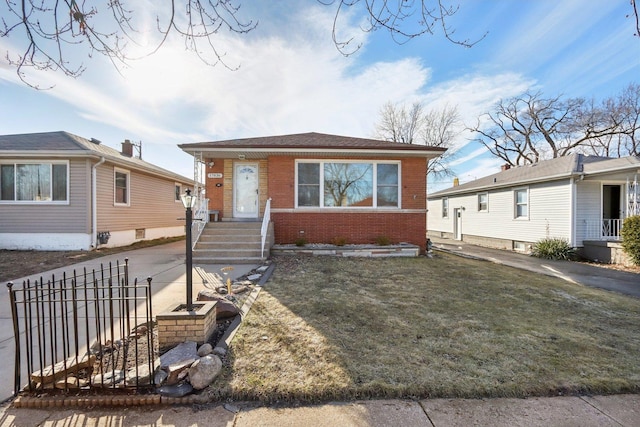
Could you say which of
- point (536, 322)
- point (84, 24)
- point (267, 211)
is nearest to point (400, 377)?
point (536, 322)

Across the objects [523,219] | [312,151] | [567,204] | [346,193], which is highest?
[312,151]

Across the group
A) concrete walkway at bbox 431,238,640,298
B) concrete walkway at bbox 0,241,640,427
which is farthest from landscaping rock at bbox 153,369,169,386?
concrete walkway at bbox 431,238,640,298

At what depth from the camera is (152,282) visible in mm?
6051

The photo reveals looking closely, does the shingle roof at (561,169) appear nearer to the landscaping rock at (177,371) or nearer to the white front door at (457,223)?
the white front door at (457,223)

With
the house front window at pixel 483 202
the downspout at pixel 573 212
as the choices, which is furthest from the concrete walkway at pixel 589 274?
the house front window at pixel 483 202

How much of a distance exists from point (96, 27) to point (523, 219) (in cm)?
1608

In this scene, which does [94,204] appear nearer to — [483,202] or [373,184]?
[373,184]

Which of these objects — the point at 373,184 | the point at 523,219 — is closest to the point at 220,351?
the point at 373,184

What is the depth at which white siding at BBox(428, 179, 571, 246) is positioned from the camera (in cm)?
1139

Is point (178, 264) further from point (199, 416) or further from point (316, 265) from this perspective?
point (199, 416)

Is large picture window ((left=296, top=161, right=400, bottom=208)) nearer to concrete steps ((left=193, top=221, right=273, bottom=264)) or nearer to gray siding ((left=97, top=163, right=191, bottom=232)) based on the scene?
concrete steps ((left=193, top=221, right=273, bottom=264))

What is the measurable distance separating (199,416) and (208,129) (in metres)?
12.3

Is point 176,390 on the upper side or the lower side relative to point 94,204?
lower

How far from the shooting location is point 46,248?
985 centimetres
